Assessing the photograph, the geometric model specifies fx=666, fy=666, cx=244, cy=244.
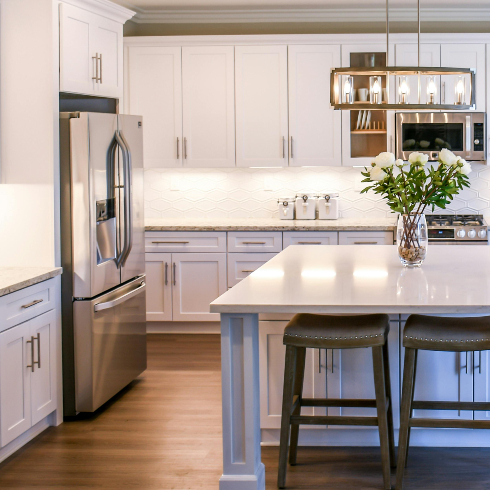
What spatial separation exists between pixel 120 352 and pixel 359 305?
2.07 meters

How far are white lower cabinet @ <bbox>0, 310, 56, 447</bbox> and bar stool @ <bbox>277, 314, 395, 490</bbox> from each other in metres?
1.27

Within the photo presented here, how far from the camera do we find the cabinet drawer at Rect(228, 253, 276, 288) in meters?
5.48

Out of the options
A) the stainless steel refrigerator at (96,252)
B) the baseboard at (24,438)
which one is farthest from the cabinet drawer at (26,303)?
the baseboard at (24,438)

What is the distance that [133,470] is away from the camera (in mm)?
2967

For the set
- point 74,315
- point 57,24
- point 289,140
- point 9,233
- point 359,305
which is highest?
point 57,24

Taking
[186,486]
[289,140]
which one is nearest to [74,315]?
[186,486]

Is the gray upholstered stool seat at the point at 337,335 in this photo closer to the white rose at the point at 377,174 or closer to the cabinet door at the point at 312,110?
the white rose at the point at 377,174

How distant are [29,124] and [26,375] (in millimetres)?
1308

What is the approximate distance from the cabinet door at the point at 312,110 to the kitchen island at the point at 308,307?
8.62 ft

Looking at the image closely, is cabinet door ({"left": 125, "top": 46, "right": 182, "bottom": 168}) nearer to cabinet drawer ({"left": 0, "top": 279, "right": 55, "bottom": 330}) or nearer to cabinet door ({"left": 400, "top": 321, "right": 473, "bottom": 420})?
cabinet drawer ({"left": 0, "top": 279, "right": 55, "bottom": 330})

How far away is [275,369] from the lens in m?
3.07

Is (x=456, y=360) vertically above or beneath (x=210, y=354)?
above

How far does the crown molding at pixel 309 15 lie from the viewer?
19.1 ft

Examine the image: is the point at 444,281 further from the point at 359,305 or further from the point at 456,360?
the point at 359,305
